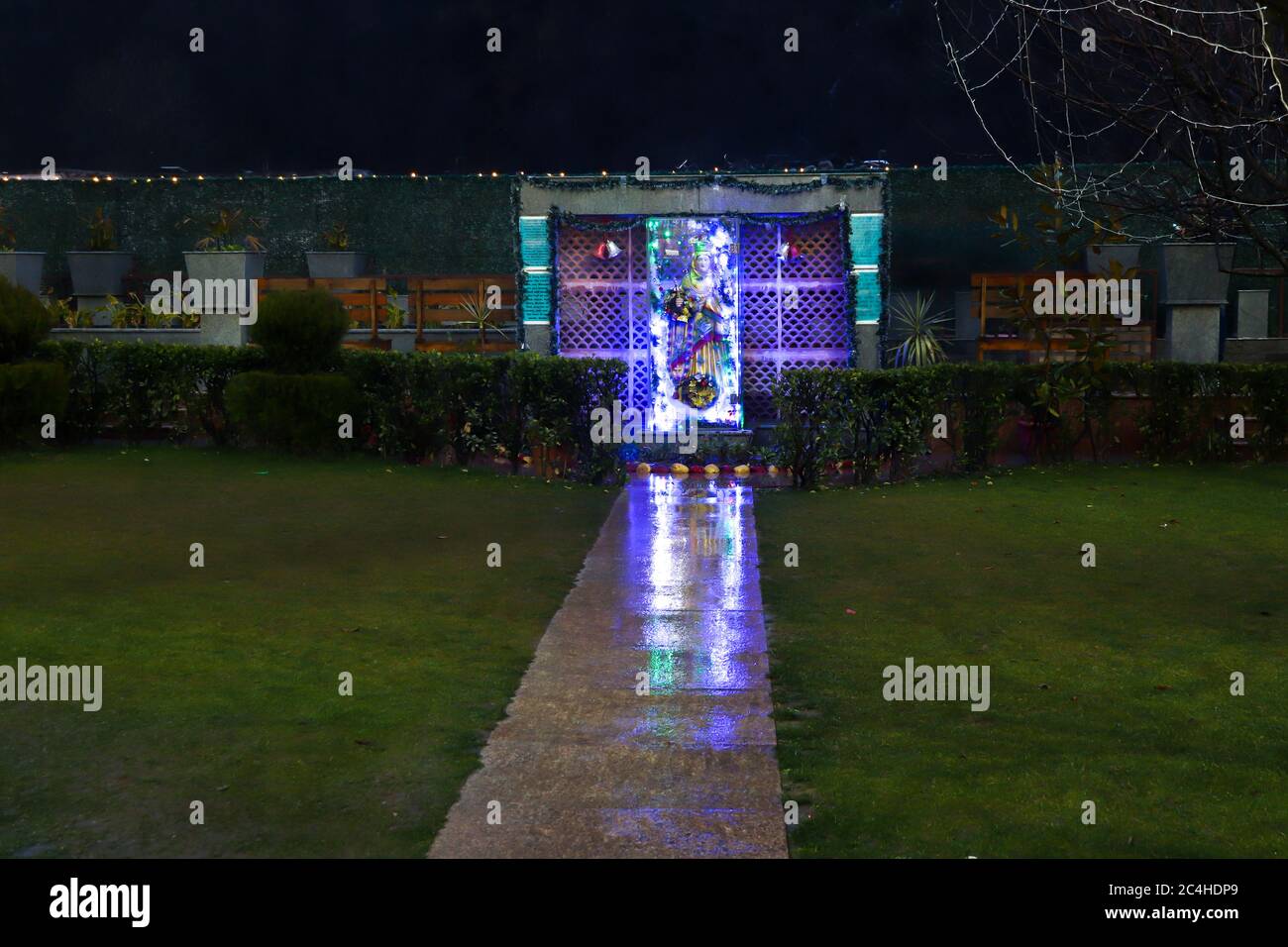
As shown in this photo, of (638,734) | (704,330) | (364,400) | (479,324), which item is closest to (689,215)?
(704,330)

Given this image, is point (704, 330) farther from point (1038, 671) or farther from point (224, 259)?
point (1038, 671)

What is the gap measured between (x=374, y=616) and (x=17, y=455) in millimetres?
8734

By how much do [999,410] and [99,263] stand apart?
16.6 m

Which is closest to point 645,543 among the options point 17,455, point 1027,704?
point 1027,704

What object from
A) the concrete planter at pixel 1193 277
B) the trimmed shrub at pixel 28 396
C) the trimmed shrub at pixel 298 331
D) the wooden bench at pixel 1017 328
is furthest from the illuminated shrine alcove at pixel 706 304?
the trimmed shrub at pixel 28 396

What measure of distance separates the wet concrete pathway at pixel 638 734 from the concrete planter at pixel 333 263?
1516cm

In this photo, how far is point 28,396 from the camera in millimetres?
15594

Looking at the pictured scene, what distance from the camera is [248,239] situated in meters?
22.9

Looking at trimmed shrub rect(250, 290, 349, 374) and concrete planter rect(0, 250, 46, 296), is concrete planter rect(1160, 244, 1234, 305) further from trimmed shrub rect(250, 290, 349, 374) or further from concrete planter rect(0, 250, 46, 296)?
concrete planter rect(0, 250, 46, 296)

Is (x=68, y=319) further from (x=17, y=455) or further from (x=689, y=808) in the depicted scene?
(x=689, y=808)

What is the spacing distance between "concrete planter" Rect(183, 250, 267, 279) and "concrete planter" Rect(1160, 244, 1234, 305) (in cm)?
1361

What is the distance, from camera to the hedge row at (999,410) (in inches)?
579

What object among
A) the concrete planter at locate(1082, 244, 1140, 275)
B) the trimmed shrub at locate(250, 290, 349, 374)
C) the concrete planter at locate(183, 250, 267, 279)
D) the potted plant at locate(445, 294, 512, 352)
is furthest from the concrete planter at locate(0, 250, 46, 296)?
the concrete planter at locate(1082, 244, 1140, 275)

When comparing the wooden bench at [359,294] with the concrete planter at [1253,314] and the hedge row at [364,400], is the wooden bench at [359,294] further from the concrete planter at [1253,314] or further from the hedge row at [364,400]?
the concrete planter at [1253,314]
